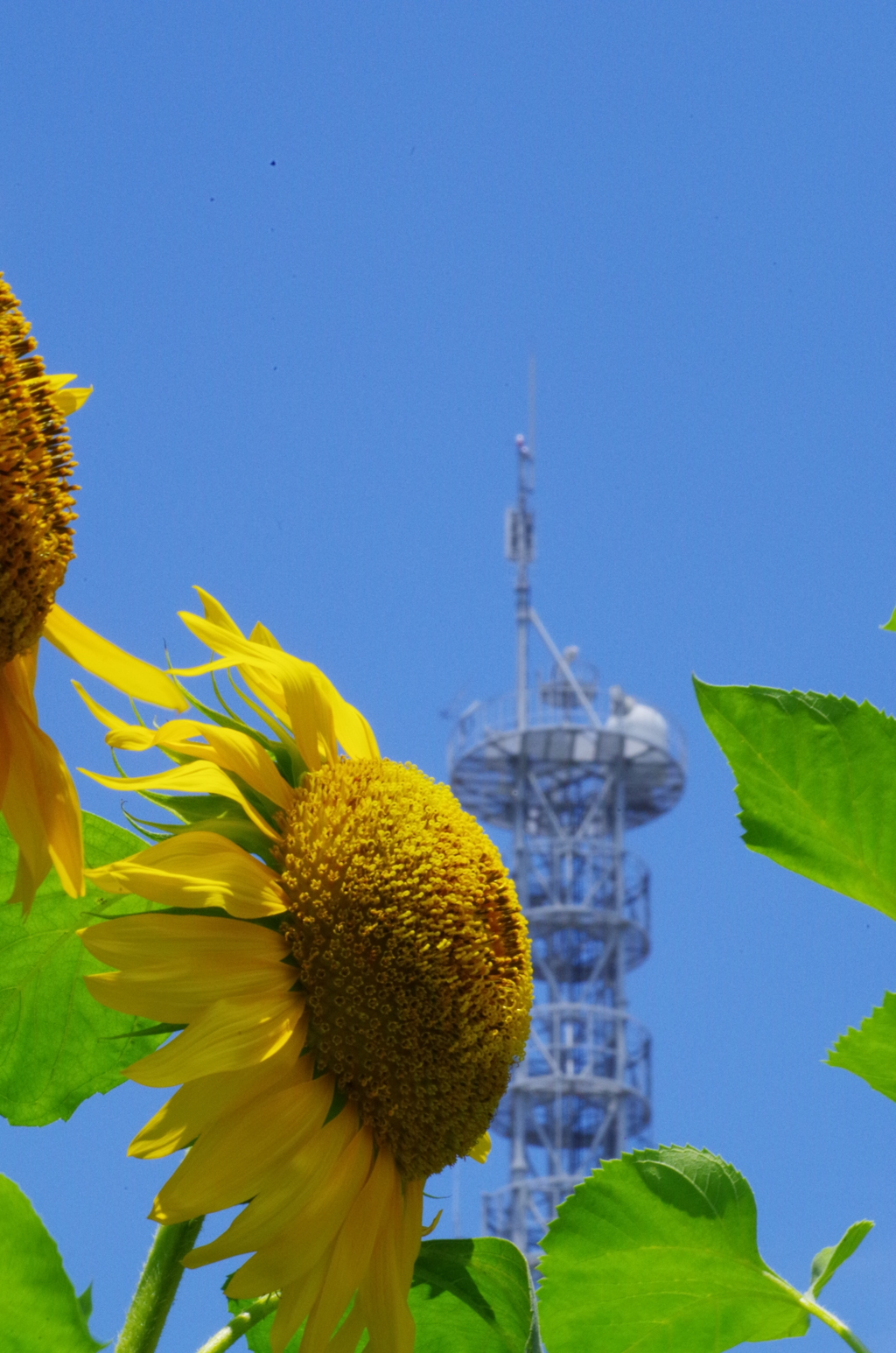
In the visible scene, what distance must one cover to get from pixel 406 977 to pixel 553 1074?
1211 inches

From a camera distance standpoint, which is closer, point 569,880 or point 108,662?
point 108,662

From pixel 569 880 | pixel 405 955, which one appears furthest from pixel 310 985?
pixel 569 880

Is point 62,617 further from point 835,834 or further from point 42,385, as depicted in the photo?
point 835,834

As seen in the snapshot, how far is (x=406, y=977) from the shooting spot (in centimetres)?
82

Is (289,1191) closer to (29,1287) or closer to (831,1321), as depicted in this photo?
(29,1287)

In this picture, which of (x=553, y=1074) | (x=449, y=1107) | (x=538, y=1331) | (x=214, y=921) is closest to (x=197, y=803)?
(x=214, y=921)

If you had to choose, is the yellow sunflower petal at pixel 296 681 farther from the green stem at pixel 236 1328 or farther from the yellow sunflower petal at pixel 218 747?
the green stem at pixel 236 1328

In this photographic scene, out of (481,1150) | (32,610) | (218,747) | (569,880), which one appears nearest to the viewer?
(32,610)

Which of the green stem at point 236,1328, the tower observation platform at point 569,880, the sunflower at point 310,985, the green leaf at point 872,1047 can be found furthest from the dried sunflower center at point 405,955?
the tower observation platform at point 569,880

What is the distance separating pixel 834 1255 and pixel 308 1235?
375 millimetres

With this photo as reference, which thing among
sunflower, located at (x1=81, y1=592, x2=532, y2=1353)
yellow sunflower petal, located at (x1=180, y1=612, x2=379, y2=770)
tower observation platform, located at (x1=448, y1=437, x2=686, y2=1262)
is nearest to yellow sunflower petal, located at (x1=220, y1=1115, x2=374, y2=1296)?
sunflower, located at (x1=81, y1=592, x2=532, y2=1353)

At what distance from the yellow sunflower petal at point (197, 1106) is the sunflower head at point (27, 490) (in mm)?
230

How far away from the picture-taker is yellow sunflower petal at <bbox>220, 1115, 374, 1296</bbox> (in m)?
0.72

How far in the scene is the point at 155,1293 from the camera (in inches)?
28.2
